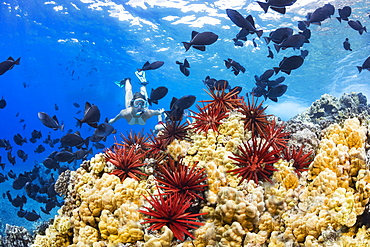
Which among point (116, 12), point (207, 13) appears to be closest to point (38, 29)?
point (116, 12)

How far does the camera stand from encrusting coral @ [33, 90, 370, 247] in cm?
233

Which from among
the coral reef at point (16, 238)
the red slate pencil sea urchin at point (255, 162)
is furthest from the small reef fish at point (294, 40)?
the coral reef at point (16, 238)

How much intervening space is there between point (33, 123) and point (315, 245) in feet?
443

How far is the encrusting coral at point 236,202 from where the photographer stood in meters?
2.33

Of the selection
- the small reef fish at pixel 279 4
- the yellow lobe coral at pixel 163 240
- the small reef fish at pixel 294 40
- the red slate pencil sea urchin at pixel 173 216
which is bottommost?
the yellow lobe coral at pixel 163 240

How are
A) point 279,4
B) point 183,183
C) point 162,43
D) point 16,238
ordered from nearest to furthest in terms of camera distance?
1. point 183,183
2. point 279,4
3. point 16,238
4. point 162,43

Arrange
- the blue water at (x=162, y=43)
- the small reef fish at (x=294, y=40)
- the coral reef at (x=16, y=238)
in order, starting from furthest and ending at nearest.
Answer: the blue water at (x=162, y=43), the small reef fish at (x=294, y=40), the coral reef at (x=16, y=238)

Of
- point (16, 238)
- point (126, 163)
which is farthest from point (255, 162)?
point (16, 238)

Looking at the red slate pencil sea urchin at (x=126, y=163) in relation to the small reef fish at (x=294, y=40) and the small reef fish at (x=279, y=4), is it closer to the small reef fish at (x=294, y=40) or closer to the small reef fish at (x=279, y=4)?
the small reef fish at (x=279, y=4)

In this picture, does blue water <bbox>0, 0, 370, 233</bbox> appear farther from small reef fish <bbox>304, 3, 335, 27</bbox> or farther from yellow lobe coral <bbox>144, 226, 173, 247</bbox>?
small reef fish <bbox>304, 3, 335, 27</bbox>

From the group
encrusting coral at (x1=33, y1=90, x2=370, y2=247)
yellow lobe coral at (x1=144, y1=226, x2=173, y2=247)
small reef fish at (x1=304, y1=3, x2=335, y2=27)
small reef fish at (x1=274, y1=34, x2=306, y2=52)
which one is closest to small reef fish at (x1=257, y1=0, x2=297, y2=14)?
small reef fish at (x1=274, y1=34, x2=306, y2=52)

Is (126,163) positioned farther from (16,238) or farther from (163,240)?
(16,238)

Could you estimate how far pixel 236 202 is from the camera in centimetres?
241

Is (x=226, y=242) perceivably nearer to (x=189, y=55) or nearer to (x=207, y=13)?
(x=207, y=13)
